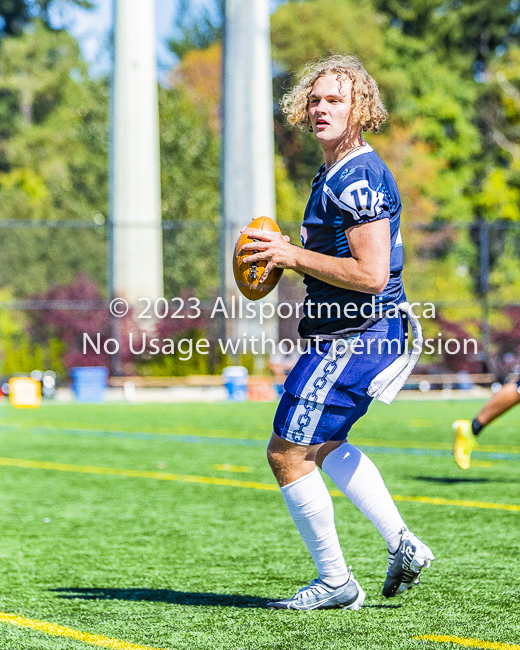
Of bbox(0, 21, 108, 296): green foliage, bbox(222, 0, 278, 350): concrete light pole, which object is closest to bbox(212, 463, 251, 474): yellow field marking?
bbox(222, 0, 278, 350): concrete light pole

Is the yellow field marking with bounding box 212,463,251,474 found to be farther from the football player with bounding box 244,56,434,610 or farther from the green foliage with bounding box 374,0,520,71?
the green foliage with bounding box 374,0,520,71

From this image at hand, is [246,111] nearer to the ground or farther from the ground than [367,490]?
farther from the ground

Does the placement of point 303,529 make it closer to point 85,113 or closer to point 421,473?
point 421,473

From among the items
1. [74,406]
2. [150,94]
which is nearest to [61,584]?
[74,406]

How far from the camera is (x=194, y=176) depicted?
36656mm

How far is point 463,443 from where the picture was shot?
6.73 meters

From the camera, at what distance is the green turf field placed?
366cm

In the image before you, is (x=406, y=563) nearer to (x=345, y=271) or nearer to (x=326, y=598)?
(x=326, y=598)

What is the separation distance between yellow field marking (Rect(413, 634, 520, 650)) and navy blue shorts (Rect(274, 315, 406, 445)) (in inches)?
29.8

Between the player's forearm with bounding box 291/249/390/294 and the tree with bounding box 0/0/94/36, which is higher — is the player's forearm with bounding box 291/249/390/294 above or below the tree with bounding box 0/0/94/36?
below

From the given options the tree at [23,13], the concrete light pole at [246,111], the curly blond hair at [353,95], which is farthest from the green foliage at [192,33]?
the curly blond hair at [353,95]

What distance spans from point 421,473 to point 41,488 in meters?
2.91

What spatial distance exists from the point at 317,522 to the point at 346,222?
3.58ft

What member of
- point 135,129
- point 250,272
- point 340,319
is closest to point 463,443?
point 340,319
